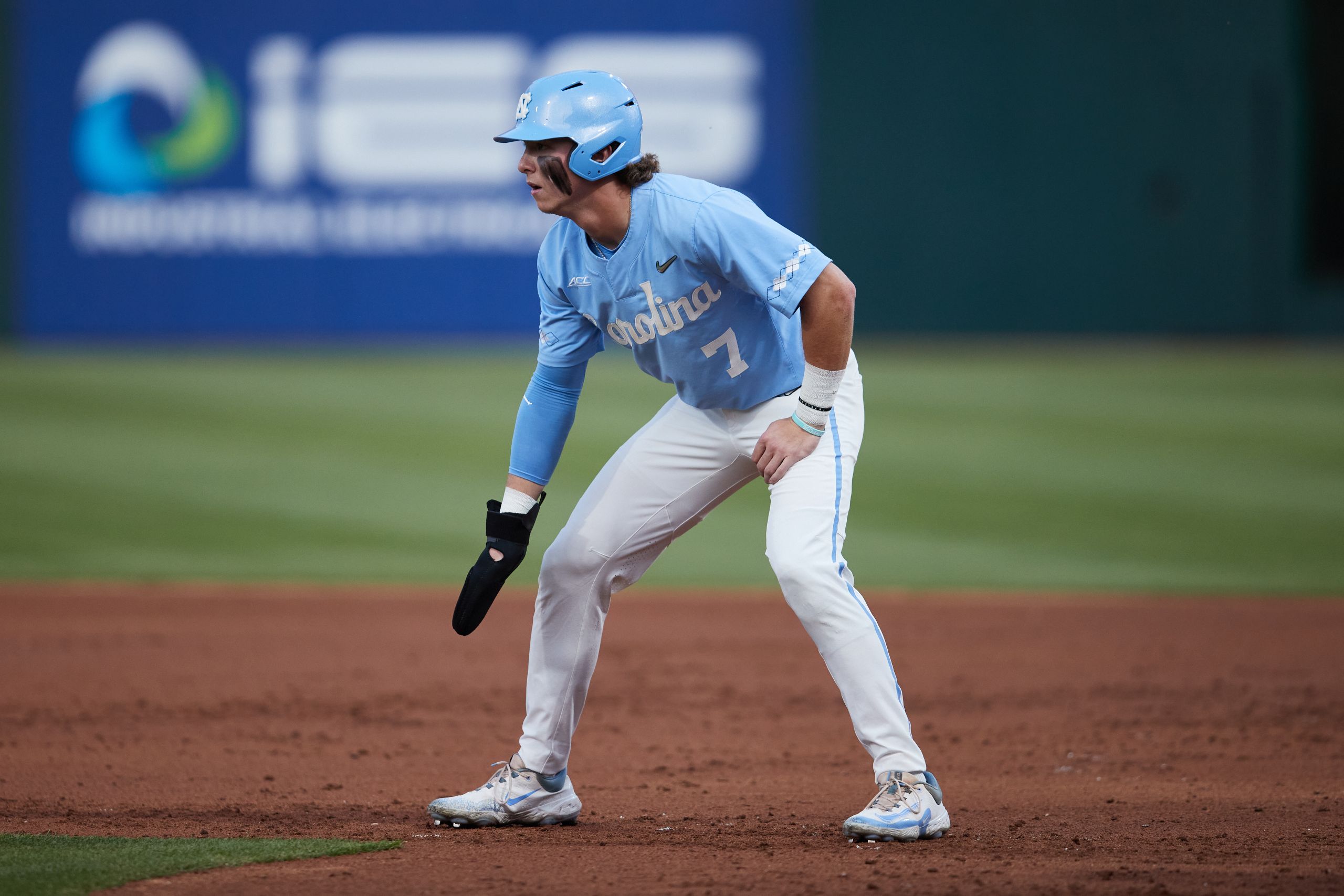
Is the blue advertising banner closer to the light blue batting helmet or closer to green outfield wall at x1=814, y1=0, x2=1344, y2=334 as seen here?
green outfield wall at x1=814, y1=0, x2=1344, y2=334

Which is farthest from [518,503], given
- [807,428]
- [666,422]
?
[807,428]

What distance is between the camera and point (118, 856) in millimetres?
3707

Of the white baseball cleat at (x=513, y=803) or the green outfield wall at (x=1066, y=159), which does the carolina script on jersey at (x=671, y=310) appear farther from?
the green outfield wall at (x=1066, y=159)

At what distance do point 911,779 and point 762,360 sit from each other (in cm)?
112

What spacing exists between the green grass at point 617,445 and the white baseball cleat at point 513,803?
4.92m

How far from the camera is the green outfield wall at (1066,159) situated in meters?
18.1

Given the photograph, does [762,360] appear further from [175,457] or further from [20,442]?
[20,442]

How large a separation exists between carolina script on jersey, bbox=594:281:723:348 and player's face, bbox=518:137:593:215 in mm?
280

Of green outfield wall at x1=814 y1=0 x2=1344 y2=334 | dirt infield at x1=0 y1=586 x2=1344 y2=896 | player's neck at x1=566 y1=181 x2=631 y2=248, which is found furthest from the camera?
green outfield wall at x1=814 y1=0 x2=1344 y2=334

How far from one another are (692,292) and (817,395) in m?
0.40

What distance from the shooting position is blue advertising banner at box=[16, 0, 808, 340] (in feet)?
56.0

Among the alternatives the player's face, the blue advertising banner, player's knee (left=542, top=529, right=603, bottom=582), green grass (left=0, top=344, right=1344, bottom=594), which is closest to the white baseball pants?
player's knee (left=542, top=529, right=603, bottom=582)

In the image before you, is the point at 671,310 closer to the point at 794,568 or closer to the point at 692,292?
the point at 692,292

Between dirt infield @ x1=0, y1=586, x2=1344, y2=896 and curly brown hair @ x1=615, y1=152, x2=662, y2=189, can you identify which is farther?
curly brown hair @ x1=615, y1=152, x2=662, y2=189
